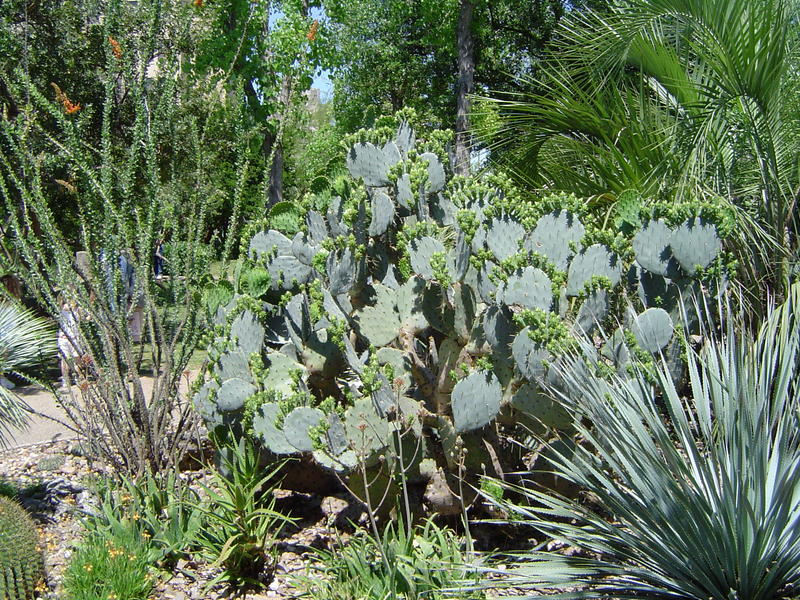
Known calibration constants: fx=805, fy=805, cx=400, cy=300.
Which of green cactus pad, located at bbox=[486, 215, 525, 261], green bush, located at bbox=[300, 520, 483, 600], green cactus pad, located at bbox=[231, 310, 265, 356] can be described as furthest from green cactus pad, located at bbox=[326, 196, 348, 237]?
green bush, located at bbox=[300, 520, 483, 600]

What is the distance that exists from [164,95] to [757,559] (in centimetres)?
412

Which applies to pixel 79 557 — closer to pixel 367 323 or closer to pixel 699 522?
pixel 367 323

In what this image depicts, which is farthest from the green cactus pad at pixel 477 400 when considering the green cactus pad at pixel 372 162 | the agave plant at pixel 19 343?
the agave plant at pixel 19 343

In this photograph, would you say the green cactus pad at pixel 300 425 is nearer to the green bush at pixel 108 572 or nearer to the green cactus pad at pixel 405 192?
the green bush at pixel 108 572

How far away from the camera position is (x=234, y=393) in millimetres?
4227

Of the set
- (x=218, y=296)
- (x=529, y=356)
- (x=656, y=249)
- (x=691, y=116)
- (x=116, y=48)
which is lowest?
(x=529, y=356)

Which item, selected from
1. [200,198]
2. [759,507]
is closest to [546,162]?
[200,198]

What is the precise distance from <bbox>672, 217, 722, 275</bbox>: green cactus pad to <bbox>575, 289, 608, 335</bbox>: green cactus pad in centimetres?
39

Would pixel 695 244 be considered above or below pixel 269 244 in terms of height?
below

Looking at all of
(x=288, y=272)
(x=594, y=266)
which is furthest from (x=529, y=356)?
(x=288, y=272)

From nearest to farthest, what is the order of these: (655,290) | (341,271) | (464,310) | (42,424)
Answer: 1. (655,290)
2. (464,310)
3. (341,271)
4. (42,424)

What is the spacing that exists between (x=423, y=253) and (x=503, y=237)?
16.4 inches

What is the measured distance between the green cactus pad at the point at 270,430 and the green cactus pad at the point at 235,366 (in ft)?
0.91

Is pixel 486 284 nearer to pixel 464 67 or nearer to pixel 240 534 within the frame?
pixel 240 534
